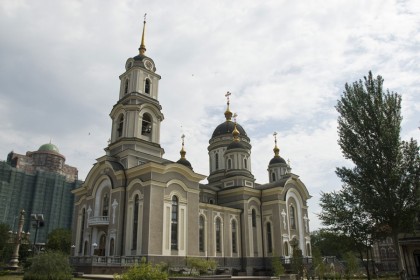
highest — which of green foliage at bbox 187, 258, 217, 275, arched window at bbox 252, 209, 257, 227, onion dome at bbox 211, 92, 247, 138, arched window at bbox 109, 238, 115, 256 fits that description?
onion dome at bbox 211, 92, 247, 138

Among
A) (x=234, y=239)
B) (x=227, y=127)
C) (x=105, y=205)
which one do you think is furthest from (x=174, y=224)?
(x=227, y=127)

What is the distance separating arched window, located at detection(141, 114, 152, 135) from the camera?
27.3m

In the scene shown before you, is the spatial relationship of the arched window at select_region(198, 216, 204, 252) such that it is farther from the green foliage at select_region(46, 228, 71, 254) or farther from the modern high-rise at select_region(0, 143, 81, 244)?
the modern high-rise at select_region(0, 143, 81, 244)

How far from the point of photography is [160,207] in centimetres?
2300

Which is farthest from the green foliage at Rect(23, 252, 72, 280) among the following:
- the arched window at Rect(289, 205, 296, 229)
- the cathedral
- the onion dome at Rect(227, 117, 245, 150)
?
the onion dome at Rect(227, 117, 245, 150)

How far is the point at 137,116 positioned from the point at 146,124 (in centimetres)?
132

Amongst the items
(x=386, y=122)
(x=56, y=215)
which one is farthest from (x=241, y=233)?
(x=56, y=215)

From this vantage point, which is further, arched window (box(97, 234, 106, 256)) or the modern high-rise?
the modern high-rise

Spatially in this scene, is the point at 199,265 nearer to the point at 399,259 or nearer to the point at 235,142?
the point at 399,259

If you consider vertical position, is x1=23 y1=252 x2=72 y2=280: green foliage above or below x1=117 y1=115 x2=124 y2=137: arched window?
below

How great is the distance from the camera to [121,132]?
2742cm

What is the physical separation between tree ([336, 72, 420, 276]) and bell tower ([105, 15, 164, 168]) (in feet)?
46.3

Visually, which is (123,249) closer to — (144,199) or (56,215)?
(144,199)

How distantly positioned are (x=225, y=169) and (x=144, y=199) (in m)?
15.4
